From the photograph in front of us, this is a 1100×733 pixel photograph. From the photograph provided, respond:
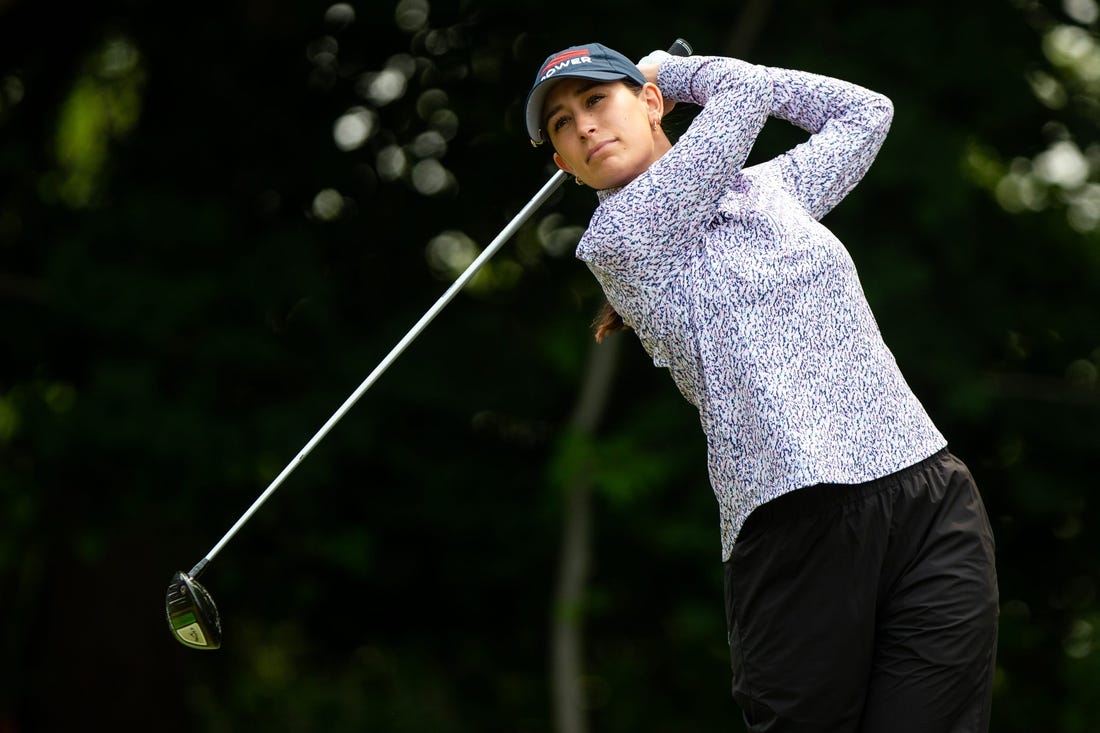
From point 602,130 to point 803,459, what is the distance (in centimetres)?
62

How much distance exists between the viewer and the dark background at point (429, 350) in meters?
6.61

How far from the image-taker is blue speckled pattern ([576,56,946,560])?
86.7 inches

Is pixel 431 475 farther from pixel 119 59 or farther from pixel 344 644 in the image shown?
pixel 119 59

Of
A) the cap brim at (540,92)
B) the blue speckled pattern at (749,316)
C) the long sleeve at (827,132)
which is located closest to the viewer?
the blue speckled pattern at (749,316)

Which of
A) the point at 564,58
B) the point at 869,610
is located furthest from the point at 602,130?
the point at 869,610

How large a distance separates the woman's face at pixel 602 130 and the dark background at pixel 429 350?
13.2ft

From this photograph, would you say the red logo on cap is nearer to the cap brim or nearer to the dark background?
the cap brim

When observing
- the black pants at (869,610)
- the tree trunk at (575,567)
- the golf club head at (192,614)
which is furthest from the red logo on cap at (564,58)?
the tree trunk at (575,567)

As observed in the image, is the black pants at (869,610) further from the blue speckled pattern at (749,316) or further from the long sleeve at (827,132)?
the long sleeve at (827,132)

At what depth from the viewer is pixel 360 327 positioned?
7164mm

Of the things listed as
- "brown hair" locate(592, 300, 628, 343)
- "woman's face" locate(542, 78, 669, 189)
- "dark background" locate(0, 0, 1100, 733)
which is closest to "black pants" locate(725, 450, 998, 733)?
"brown hair" locate(592, 300, 628, 343)

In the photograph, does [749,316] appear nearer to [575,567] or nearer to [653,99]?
[653,99]

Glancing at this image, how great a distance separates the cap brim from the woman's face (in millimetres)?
15

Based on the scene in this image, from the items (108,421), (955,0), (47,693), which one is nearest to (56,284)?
(108,421)
